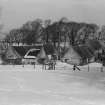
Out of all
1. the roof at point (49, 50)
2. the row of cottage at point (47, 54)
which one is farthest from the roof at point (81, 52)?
the roof at point (49, 50)

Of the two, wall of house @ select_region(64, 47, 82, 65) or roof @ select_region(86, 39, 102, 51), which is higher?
roof @ select_region(86, 39, 102, 51)

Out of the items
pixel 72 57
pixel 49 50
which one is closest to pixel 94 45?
pixel 49 50

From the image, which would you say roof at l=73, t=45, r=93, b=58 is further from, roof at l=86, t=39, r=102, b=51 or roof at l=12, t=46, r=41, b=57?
roof at l=12, t=46, r=41, b=57

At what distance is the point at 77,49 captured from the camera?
70812mm

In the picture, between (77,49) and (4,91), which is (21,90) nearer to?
(4,91)

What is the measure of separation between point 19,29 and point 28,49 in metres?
26.6

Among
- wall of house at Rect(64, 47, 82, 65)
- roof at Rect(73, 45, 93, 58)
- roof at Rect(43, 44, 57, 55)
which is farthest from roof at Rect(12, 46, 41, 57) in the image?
roof at Rect(73, 45, 93, 58)

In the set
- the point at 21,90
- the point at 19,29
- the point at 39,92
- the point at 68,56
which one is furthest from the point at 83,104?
the point at 19,29

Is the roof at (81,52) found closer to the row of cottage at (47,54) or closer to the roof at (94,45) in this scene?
the row of cottage at (47,54)

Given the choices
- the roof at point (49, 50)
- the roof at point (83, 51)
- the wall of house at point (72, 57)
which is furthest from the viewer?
the roof at point (49, 50)

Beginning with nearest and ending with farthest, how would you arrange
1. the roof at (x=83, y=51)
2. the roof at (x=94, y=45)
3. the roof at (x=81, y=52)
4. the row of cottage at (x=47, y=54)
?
the row of cottage at (x=47, y=54) < the roof at (x=81, y=52) < the roof at (x=83, y=51) < the roof at (x=94, y=45)

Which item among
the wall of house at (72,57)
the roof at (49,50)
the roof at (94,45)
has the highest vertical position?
the roof at (94,45)

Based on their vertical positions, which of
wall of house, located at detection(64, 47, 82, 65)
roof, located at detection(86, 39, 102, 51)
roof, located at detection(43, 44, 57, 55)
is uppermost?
roof, located at detection(86, 39, 102, 51)

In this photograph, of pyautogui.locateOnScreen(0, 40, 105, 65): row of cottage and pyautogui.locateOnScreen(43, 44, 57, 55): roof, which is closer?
pyautogui.locateOnScreen(0, 40, 105, 65): row of cottage
